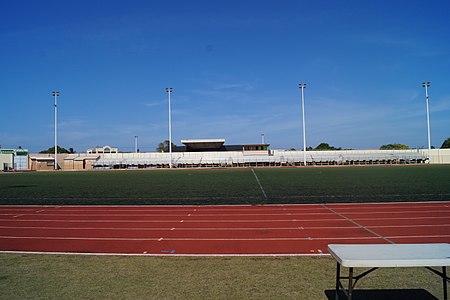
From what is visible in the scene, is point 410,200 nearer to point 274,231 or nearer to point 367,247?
point 274,231

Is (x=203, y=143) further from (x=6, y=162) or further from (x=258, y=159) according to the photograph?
(x=6, y=162)

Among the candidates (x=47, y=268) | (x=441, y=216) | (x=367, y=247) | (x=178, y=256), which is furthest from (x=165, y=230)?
(x=441, y=216)

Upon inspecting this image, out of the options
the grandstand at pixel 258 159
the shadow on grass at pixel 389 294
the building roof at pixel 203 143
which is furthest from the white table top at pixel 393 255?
the building roof at pixel 203 143

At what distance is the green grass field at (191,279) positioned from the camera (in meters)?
4.01

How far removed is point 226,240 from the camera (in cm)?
697

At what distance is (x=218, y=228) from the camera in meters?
8.19

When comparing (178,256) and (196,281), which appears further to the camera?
(178,256)

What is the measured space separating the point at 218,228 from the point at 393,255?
5.05 meters

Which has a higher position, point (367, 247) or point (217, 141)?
point (217, 141)

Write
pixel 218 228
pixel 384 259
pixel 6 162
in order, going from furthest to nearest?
pixel 6 162
pixel 218 228
pixel 384 259

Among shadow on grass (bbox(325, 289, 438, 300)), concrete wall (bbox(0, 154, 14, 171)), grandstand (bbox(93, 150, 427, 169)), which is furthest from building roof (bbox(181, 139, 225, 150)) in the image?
shadow on grass (bbox(325, 289, 438, 300))

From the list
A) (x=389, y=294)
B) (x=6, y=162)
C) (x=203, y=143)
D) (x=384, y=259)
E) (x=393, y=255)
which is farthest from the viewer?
(x=203, y=143)

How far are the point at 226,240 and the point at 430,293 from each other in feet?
12.7

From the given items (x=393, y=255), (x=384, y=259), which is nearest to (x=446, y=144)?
(x=393, y=255)
